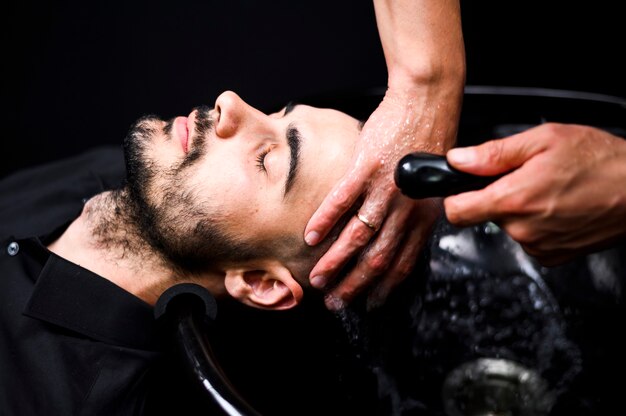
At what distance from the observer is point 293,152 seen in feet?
3.43

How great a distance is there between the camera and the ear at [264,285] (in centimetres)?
108

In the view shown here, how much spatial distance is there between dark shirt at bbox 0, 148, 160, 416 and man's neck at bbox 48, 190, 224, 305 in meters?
0.04

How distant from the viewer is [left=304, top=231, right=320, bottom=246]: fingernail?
1.02 meters

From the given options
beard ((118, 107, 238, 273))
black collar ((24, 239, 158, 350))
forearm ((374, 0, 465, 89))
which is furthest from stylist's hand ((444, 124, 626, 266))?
black collar ((24, 239, 158, 350))

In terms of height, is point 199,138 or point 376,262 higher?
point 199,138

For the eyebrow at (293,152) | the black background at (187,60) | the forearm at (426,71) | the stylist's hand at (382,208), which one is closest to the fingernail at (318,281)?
the stylist's hand at (382,208)

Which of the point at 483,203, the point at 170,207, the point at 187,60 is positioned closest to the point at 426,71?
the point at 483,203

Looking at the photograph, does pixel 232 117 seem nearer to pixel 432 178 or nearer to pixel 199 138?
pixel 199 138

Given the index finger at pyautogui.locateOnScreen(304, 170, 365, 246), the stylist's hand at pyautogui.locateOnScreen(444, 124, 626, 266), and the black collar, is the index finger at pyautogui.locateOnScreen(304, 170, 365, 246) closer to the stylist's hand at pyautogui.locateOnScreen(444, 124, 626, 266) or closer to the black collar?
the stylist's hand at pyautogui.locateOnScreen(444, 124, 626, 266)

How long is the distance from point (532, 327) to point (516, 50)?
2.79 ft

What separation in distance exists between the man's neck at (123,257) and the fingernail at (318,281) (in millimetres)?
166

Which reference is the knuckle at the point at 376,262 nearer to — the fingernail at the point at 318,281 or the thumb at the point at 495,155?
the fingernail at the point at 318,281

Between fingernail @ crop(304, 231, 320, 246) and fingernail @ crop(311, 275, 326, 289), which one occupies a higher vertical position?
fingernail @ crop(304, 231, 320, 246)

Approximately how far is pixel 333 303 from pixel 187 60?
1091 mm
